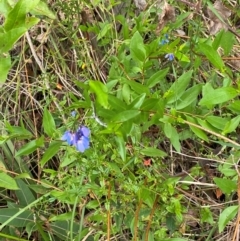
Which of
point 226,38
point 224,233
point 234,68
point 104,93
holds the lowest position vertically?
point 224,233

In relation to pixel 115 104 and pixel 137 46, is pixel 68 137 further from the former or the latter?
pixel 137 46

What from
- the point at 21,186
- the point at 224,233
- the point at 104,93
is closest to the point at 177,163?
the point at 224,233

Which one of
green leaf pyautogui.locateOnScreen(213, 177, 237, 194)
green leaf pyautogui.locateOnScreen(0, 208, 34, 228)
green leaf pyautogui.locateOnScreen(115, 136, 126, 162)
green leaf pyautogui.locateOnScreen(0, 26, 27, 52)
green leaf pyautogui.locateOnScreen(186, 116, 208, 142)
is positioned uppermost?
green leaf pyautogui.locateOnScreen(0, 26, 27, 52)

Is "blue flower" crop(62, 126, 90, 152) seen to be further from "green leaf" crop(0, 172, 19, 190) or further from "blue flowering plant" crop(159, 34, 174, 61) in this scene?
"blue flowering plant" crop(159, 34, 174, 61)

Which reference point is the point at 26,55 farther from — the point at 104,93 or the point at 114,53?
the point at 104,93

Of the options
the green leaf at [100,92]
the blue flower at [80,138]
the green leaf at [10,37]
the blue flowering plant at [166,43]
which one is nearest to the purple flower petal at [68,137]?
the blue flower at [80,138]

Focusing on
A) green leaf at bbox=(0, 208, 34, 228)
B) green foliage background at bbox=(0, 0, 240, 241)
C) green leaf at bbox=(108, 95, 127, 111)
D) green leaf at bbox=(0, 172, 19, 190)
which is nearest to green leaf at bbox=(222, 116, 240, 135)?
green foliage background at bbox=(0, 0, 240, 241)

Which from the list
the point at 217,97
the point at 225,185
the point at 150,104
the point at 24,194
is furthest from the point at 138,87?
the point at 24,194

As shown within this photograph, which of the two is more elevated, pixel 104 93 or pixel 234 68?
pixel 104 93
